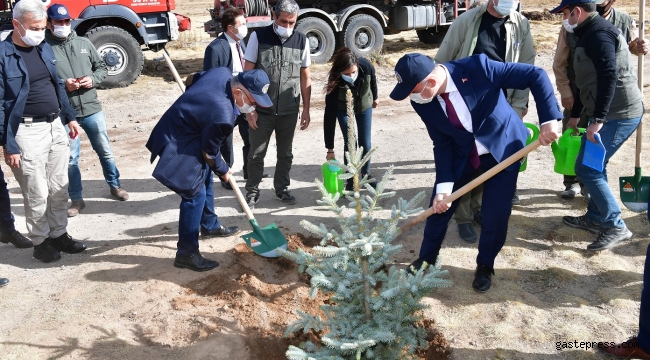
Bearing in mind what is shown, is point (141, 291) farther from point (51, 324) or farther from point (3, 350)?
point (3, 350)

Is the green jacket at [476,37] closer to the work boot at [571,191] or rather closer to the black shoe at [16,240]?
the work boot at [571,191]

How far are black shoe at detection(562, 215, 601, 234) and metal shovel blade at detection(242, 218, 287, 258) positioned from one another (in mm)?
2662

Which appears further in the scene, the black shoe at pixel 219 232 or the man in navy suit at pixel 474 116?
the black shoe at pixel 219 232

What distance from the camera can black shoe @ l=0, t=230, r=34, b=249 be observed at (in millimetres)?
5566

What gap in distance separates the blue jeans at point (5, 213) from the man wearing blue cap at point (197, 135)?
1527 millimetres

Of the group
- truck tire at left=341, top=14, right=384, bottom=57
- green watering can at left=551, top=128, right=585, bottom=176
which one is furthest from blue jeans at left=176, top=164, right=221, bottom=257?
truck tire at left=341, top=14, right=384, bottom=57

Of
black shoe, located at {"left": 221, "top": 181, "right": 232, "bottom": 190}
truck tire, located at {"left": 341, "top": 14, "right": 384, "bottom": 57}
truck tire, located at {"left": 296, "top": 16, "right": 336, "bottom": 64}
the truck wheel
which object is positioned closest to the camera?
black shoe, located at {"left": 221, "top": 181, "right": 232, "bottom": 190}

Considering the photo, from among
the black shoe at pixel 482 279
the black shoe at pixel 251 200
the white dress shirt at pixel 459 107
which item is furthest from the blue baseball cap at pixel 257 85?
the black shoe at pixel 482 279

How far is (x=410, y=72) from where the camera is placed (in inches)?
149

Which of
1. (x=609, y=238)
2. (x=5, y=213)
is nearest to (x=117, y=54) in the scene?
(x=5, y=213)

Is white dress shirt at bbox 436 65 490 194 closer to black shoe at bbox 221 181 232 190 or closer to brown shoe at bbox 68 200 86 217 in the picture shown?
black shoe at bbox 221 181 232 190

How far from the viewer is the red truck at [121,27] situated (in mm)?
11008

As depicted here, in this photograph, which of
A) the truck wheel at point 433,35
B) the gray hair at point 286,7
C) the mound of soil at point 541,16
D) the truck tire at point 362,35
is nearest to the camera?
the gray hair at point 286,7

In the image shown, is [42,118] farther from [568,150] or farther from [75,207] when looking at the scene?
[568,150]
